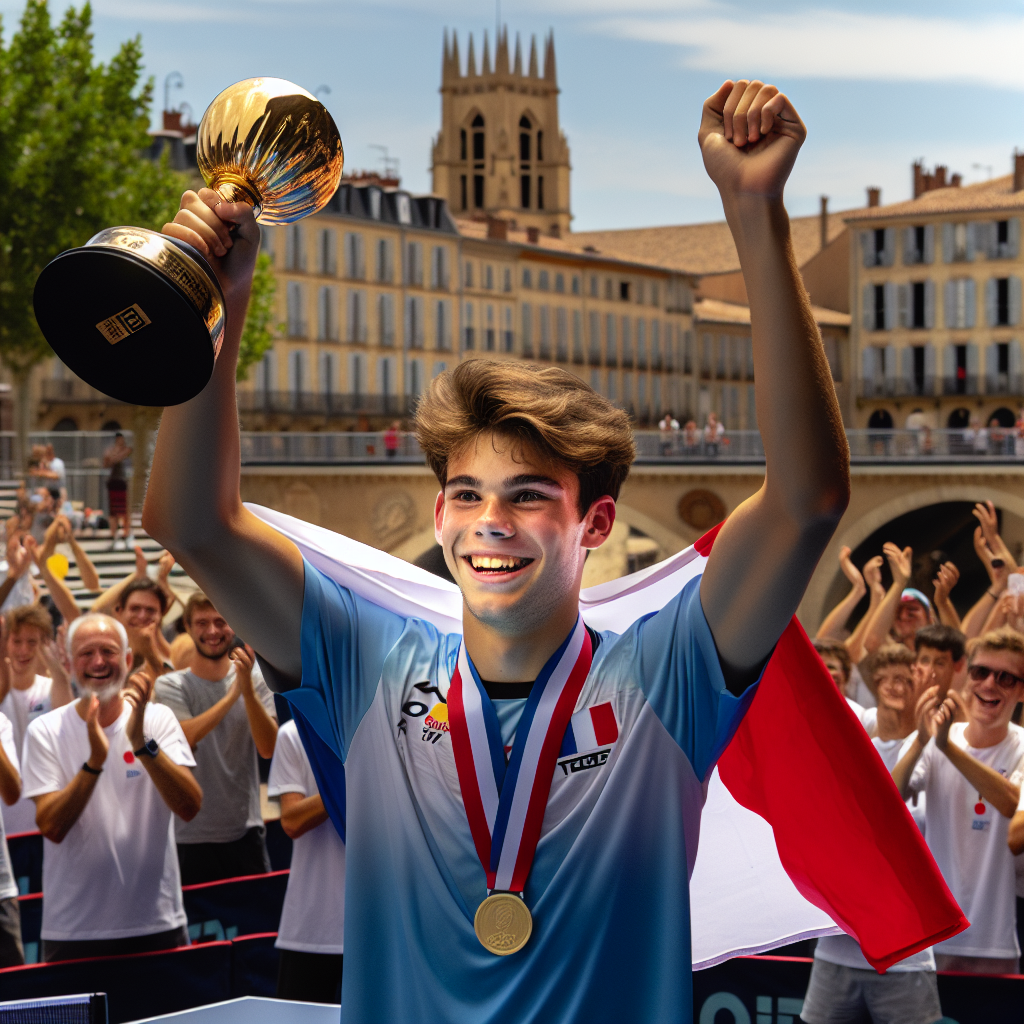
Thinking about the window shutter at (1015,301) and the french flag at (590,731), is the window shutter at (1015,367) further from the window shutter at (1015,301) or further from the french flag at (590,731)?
the french flag at (590,731)

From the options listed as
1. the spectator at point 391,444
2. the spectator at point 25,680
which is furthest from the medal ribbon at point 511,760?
the spectator at point 391,444

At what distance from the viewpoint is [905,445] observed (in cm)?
4088

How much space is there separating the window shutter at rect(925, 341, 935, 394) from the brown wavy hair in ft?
222

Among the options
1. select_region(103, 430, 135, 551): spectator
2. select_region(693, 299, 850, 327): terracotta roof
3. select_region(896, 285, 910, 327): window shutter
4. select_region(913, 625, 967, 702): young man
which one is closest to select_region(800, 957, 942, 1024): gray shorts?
select_region(913, 625, 967, 702): young man

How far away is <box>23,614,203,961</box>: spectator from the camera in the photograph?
538 cm

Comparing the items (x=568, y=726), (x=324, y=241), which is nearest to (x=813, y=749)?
(x=568, y=726)

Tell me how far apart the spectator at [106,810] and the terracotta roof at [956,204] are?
64.9 metres

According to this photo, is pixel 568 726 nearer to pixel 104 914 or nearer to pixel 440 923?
pixel 440 923

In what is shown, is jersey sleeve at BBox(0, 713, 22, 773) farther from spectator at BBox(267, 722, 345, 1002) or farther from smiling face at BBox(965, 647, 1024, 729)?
smiling face at BBox(965, 647, 1024, 729)

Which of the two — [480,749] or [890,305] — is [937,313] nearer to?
[890,305]

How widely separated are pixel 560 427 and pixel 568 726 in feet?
1.62

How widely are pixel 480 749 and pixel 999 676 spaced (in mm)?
3416

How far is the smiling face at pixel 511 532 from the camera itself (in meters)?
2.53

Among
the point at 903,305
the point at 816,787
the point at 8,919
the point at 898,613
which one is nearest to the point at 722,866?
the point at 816,787
